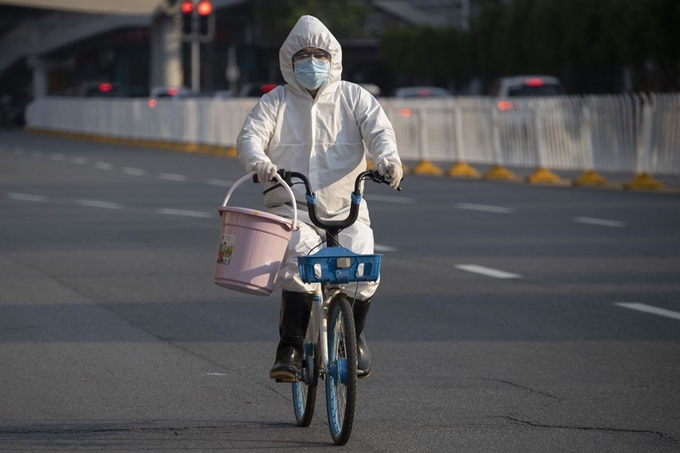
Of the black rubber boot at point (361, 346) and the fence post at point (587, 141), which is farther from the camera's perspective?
the fence post at point (587, 141)

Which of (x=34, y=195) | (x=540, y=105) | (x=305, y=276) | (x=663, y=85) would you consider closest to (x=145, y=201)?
(x=34, y=195)

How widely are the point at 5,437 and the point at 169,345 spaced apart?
2.62 meters

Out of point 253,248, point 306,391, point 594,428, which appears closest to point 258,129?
point 253,248

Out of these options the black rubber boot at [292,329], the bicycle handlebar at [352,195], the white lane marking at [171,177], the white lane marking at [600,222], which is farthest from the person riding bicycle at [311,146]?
the white lane marking at [171,177]

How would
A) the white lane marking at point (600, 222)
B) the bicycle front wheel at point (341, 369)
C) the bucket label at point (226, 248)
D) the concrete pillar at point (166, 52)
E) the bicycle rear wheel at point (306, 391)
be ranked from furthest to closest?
the concrete pillar at point (166, 52) → the white lane marking at point (600, 222) → the bicycle rear wheel at point (306, 391) → the bucket label at point (226, 248) → the bicycle front wheel at point (341, 369)

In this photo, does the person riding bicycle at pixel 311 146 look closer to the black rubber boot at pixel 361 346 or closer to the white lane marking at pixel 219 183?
the black rubber boot at pixel 361 346

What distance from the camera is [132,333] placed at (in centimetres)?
930

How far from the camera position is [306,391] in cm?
655

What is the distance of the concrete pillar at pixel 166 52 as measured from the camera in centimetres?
6269

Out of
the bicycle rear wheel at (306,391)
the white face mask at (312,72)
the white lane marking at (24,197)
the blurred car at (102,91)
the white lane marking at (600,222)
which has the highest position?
the white face mask at (312,72)

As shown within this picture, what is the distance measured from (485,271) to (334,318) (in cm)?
645

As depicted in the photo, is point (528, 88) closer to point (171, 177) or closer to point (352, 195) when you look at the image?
point (171, 177)

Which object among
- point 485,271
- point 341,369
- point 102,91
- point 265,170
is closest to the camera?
point 341,369

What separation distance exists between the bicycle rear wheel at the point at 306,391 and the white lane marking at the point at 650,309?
4.30 meters
